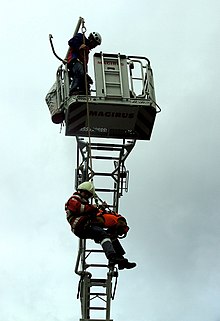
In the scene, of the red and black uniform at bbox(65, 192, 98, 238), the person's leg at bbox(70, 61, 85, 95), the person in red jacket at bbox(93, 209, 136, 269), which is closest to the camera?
the red and black uniform at bbox(65, 192, 98, 238)

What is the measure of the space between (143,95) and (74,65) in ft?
5.37

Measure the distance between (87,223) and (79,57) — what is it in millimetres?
4326

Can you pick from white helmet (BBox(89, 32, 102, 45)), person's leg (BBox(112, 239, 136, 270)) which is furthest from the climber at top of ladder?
person's leg (BBox(112, 239, 136, 270))

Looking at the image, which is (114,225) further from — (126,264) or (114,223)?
(126,264)

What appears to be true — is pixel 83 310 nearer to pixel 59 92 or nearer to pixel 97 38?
pixel 59 92

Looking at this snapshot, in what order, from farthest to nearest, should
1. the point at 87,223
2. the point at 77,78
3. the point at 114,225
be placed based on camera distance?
the point at 77,78, the point at 114,225, the point at 87,223

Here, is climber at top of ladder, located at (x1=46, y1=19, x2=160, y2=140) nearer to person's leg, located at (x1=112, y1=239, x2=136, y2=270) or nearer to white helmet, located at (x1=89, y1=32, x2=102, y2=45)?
white helmet, located at (x1=89, y1=32, x2=102, y2=45)

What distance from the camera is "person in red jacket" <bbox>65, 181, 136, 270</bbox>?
1178cm

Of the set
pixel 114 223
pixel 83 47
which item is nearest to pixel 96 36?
pixel 83 47

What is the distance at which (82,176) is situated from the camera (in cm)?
1530

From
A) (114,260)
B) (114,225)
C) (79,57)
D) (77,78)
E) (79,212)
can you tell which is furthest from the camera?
(79,57)

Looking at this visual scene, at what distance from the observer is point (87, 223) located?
12.0 metres

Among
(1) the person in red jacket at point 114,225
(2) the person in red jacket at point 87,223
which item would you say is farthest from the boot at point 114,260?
(1) the person in red jacket at point 114,225

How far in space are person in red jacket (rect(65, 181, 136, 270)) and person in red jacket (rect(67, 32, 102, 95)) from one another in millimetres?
3148
